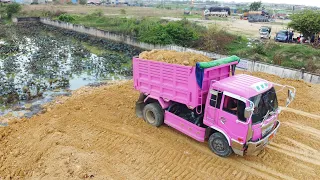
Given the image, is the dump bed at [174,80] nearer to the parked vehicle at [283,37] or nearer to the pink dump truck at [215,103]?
the pink dump truck at [215,103]

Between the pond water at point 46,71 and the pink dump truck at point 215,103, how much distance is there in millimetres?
5621

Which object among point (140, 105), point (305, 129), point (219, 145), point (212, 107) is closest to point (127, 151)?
point (140, 105)

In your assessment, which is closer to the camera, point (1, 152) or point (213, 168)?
point (213, 168)

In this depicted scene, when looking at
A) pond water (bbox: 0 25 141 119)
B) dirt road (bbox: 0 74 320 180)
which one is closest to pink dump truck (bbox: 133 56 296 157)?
dirt road (bbox: 0 74 320 180)

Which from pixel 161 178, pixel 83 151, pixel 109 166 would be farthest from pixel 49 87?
pixel 161 178

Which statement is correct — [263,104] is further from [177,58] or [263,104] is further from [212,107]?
[177,58]

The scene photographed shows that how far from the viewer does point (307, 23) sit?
20.5m

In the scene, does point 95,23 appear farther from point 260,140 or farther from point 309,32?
point 260,140

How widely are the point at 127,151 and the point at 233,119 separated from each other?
125 inches

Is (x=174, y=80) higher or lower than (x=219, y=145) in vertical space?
higher

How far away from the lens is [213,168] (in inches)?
271

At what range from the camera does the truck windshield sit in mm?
6473

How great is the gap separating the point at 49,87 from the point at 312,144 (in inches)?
471

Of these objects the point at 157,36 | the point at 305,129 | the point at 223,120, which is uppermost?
the point at 157,36
